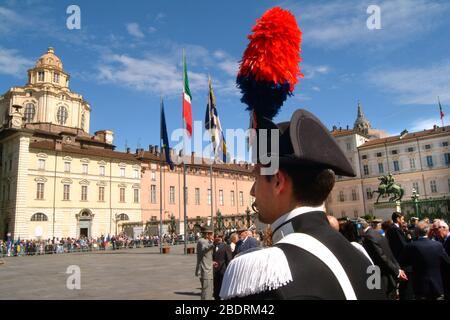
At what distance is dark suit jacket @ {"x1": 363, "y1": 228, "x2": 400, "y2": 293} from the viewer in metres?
5.90

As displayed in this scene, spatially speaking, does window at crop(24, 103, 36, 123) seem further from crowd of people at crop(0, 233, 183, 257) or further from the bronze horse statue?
the bronze horse statue

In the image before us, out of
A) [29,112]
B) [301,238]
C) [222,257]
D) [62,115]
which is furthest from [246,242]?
[29,112]

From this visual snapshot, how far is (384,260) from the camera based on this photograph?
5918mm

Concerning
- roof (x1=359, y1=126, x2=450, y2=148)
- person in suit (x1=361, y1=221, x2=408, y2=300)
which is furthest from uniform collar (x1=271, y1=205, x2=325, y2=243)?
roof (x1=359, y1=126, x2=450, y2=148)

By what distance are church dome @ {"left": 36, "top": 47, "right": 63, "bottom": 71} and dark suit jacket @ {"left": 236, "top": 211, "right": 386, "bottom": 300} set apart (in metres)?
70.9

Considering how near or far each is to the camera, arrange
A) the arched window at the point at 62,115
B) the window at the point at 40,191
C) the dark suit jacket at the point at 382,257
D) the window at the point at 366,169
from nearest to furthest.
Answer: the dark suit jacket at the point at 382,257, the window at the point at 40,191, the arched window at the point at 62,115, the window at the point at 366,169

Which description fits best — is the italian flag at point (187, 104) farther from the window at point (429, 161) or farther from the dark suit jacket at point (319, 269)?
the window at point (429, 161)

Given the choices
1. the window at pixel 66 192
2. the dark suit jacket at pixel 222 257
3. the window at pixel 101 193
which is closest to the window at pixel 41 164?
the window at pixel 66 192

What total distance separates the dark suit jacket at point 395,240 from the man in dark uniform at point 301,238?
20.4 feet

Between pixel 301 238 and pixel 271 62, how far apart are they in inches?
40.4

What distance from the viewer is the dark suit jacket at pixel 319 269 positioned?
137 centimetres

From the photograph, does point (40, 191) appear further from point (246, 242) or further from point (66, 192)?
point (246, 242)

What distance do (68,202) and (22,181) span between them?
21.4 feet

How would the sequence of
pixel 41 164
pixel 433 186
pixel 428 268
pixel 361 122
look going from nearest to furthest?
1. pixel 428 268
2. pixel 41 164
3. pixel 433 186
4. pixel 361 122
